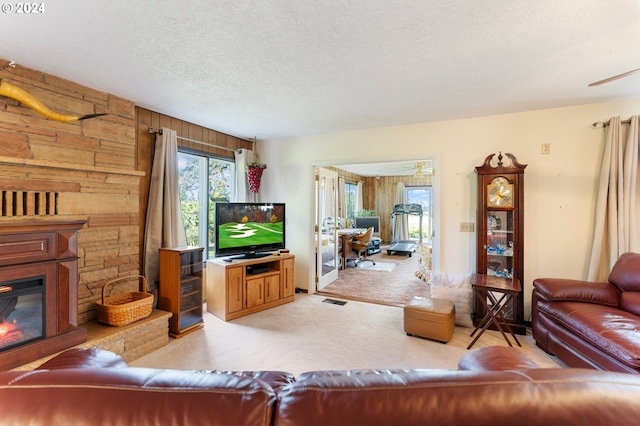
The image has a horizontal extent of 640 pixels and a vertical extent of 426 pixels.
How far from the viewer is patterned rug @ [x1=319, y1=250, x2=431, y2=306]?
4316 millimetres

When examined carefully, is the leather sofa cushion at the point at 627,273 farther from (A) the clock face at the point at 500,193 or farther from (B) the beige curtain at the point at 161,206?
(B) the beige curtain at the point at 161,206

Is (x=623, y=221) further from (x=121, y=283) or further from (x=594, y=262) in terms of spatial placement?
(x=121, y=283)

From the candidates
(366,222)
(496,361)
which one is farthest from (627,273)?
(366,222)

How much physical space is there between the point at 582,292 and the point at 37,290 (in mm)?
4484

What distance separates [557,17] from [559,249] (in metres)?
2.57

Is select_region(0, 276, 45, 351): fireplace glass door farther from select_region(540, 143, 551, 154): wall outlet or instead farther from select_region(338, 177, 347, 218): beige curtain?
select_region(338, 177, 347, 218): beige curtain

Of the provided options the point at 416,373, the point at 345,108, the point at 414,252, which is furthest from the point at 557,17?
the point at 414,252

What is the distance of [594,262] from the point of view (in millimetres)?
2875

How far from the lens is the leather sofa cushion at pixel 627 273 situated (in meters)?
A: 2.35

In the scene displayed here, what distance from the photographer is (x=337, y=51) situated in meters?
2.01

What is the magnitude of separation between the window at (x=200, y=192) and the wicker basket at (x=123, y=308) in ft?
3.90

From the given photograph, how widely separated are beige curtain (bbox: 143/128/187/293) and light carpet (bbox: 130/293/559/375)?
37.9 inches

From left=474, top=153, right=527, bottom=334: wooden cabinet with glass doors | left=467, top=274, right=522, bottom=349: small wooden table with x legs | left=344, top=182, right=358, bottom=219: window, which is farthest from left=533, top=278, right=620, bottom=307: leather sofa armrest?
left=344, top=182, right=358, bottom=219: window

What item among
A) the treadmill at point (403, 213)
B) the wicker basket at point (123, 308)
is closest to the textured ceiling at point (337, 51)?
the wicker basket at point (123, 308)
